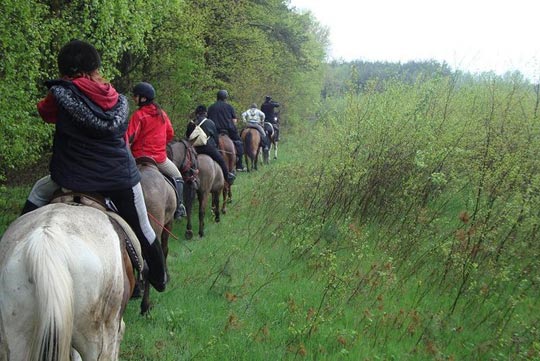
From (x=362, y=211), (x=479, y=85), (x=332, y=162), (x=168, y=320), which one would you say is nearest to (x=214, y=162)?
(x=332, y=162)

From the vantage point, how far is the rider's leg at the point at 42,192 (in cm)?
349

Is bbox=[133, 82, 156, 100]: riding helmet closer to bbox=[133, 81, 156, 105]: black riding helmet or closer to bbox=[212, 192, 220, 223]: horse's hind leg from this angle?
bbox=[133, 81, 156, 105]: black riding helmet

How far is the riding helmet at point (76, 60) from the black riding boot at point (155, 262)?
162 cm

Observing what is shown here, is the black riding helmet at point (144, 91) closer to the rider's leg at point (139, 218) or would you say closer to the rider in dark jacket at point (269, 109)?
the rider's leg at point (139, 218)

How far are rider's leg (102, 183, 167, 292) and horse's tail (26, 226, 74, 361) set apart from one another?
1.22 meters

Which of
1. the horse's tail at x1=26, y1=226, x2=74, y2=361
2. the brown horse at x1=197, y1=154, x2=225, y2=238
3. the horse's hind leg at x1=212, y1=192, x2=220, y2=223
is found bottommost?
the horse's hind leg at x1=212, y1=192, x2=220, y2=223

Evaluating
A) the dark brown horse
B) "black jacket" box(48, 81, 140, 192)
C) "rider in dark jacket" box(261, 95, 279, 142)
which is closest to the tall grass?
the dark brown horse

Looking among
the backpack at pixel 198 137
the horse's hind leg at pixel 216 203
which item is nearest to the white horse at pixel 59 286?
the backpack at pixel 198 137

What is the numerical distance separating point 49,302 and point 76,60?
1923 millimetres

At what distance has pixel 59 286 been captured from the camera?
7.66 ft

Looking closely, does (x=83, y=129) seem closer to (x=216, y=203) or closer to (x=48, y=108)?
(x=48, y=108)

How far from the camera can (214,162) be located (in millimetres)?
9344

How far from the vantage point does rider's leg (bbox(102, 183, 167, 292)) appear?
3.67 meters

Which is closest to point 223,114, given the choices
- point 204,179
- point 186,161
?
point 204,179
